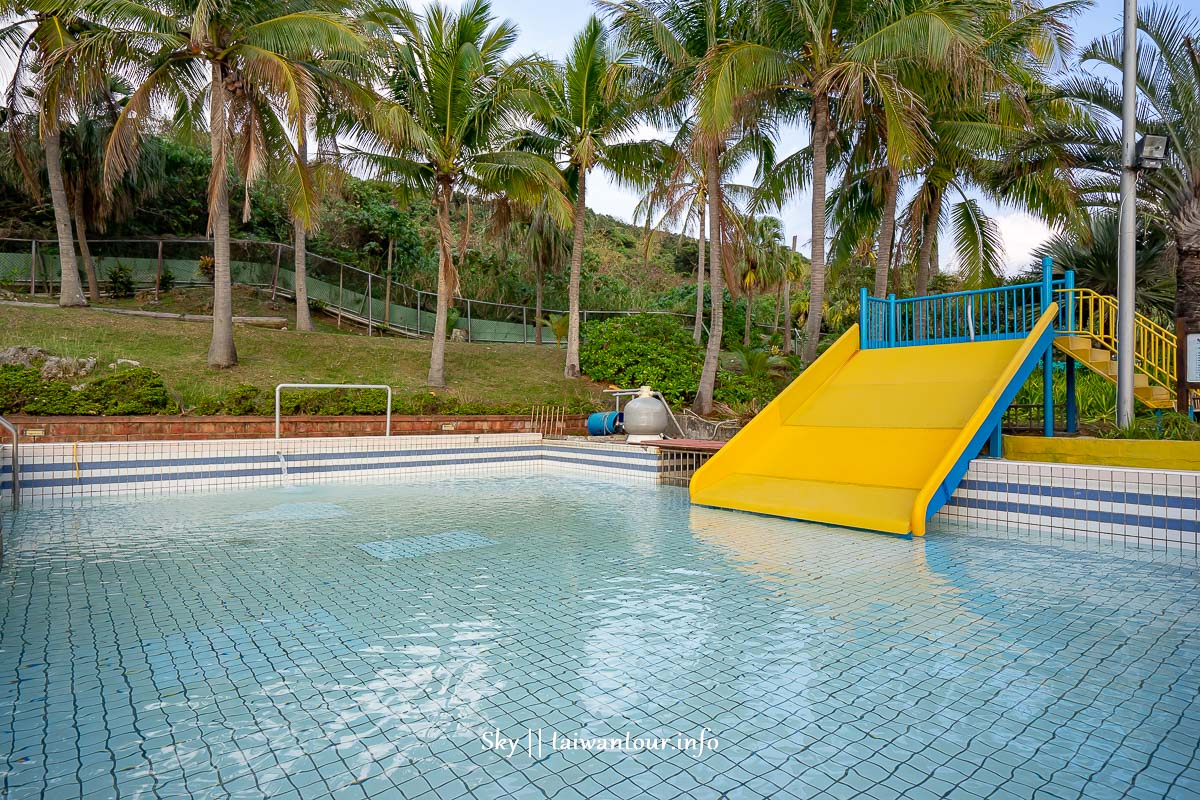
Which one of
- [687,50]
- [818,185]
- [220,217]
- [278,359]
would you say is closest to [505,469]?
[278,359]

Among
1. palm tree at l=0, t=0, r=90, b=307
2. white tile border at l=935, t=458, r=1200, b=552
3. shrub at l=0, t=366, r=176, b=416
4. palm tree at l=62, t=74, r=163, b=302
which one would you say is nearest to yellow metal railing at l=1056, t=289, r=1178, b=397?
white tile border at l=935, t=458, r=1200, b=552

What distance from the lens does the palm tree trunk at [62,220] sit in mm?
13820

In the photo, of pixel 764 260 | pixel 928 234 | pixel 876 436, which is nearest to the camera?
pixel 876 436

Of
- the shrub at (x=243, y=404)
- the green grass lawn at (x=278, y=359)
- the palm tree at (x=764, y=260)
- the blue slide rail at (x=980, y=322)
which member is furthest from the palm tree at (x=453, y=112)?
the palm tree at (x=764, y=260)

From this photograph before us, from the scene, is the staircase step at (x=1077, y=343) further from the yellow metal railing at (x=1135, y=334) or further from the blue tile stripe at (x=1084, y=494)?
the blue tile stripe at (x=1084, y=494)

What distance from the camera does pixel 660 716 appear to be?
2715mm

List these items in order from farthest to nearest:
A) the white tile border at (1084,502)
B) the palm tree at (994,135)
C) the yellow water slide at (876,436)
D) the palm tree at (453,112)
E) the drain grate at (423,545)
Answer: the palm tree at (453,112)
the palm tree at (994,135)
the yellow water slide at (876,436)
the white tile border at (1084,502)
the drain grate at (423,545)

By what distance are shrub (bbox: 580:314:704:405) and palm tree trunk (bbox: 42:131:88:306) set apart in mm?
11533

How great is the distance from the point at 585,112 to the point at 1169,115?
10581mm

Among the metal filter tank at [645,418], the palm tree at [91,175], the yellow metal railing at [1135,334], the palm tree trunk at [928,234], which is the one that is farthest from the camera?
the palm tree at [91,175]

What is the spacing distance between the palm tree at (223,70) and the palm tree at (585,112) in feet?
16.1

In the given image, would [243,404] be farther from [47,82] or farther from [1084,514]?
[1084,514]

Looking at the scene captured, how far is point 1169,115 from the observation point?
8.84 m

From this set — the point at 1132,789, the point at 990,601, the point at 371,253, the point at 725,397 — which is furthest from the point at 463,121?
the point at 1132,789
